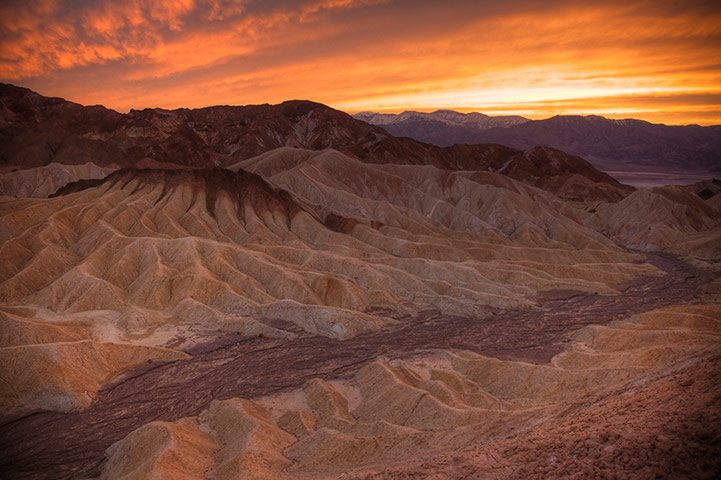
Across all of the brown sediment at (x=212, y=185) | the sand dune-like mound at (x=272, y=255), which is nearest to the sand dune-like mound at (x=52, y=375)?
the sand dune-like mound at (x=272, y=255)

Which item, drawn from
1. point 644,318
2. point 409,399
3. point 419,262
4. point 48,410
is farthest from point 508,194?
point 48,410

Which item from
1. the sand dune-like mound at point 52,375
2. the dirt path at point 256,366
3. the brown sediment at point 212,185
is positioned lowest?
the dirt path at point 256,366

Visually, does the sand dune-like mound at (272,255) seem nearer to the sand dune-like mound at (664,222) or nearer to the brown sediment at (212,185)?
the brown sediment at (212,185)

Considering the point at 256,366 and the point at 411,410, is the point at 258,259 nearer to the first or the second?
the point at 256,366

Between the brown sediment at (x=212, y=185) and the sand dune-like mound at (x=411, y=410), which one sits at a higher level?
the brown sediment at (x=212, y=185)

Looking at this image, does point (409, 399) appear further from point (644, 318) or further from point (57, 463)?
point (644, 318)

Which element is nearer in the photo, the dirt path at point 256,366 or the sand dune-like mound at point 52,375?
the dirt path at point 256,366

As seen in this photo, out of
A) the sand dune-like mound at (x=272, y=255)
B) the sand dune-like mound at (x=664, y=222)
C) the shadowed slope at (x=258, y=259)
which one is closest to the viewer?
the shadowed slope at (x=258, y=259)

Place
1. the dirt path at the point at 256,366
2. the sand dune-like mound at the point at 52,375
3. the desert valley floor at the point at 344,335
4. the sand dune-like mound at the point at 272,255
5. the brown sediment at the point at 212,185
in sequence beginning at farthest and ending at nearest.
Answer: the brown sediment at the point at 212,185 < the sand dune-like mound at the point at 272,255 < the sand dune-like mound at the point at 52,375 < the dirt path at the point at 256,366 < the desert valley floor at the point at 344,335
